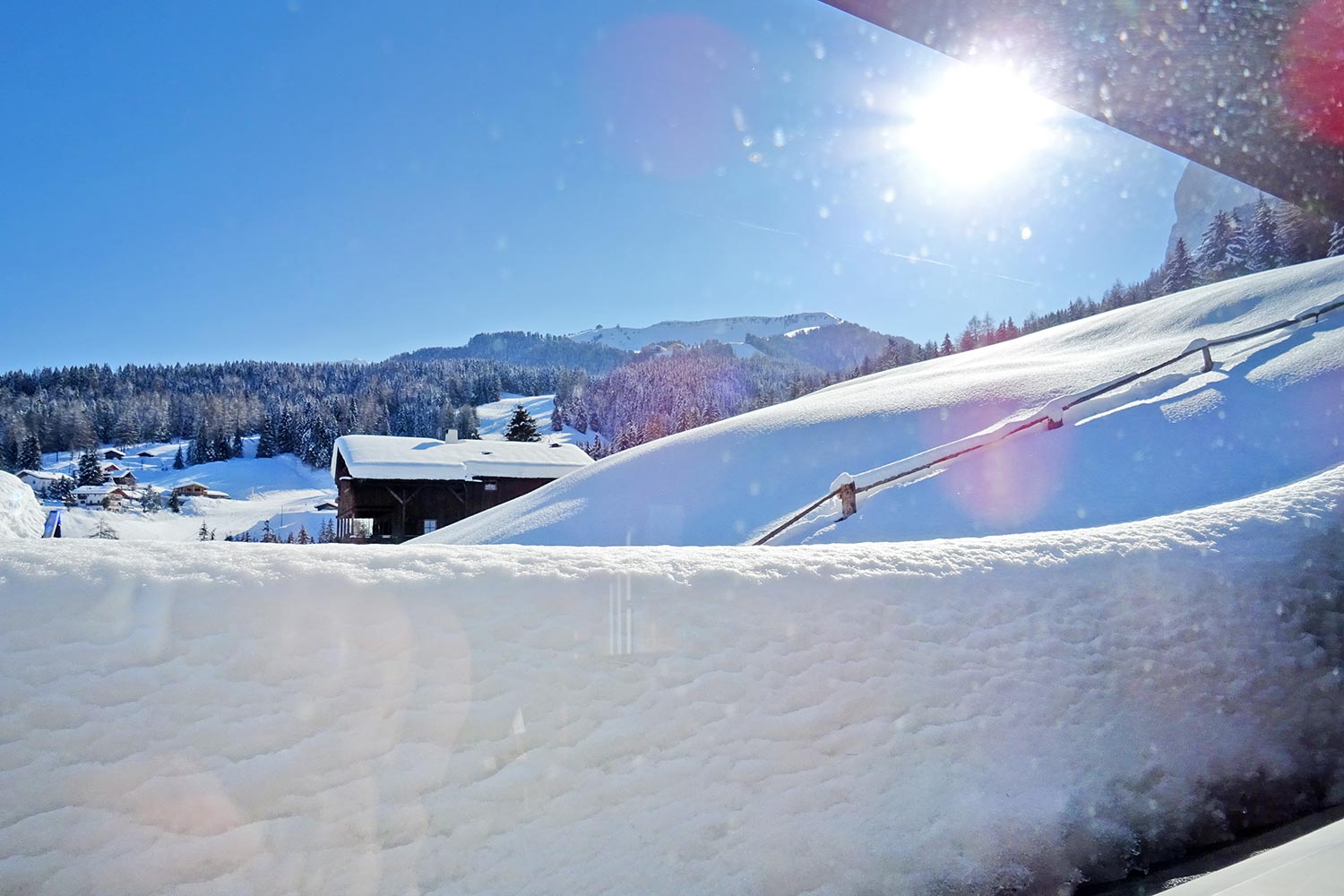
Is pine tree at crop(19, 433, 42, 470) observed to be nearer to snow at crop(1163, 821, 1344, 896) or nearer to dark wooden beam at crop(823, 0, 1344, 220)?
dark wooden beam at crop(823, 0, 1344, 220)

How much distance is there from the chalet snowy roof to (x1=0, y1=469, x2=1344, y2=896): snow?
824 inches

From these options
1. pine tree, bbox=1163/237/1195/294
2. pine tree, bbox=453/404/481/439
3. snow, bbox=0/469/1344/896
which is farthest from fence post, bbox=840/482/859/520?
pine tree, bbox=453/404/481/439

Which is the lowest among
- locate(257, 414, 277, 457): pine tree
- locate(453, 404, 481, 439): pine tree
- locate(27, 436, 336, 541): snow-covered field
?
locate(27, 436, 336, 541): snow-covered field

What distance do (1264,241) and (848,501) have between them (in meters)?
38.5

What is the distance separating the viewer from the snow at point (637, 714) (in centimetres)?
148

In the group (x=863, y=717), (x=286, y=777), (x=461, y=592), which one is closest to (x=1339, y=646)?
(x=863, y=717)

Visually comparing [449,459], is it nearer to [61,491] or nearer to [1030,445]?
[1030,445]

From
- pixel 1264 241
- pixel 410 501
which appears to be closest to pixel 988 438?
pixel 410 501

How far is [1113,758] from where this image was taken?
257cm

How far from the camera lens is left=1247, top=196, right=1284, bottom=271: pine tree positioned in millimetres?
31691

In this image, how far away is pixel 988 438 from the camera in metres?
8.04

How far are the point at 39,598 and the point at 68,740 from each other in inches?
12.3

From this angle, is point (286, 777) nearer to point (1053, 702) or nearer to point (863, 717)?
point (863, 717)

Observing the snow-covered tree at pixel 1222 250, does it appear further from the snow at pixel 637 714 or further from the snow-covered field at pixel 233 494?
the snow-covered field at pixel 233 494
